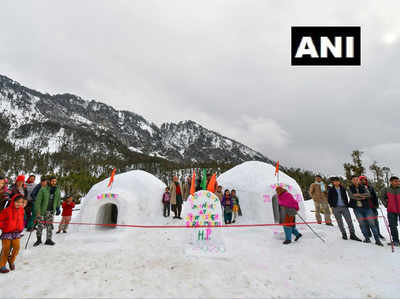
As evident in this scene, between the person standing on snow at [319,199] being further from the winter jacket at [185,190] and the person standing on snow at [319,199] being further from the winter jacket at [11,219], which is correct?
the winter jacket at [11,219]

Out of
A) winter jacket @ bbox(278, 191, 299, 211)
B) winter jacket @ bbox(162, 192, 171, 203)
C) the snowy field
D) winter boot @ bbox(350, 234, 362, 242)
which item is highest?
winter jacket @ bbox(278, 191, 299, 211)

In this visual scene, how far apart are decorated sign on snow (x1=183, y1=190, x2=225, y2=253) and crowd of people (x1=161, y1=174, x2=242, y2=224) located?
2250 millimetres

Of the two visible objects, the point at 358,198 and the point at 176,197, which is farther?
the point at 176,197

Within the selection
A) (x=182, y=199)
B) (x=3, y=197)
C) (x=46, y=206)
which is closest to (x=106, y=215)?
(x=182, y=199)

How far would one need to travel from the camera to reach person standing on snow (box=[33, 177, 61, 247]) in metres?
5.61

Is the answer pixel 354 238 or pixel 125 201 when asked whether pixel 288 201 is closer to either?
pixel 354 238

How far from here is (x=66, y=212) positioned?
7.55m

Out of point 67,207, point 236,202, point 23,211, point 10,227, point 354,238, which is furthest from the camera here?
point 236,202

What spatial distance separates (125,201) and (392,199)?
27.7 feet

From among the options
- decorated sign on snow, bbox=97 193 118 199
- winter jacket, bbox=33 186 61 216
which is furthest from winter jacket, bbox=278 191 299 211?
winter jacket, bbox=33 186 61 216

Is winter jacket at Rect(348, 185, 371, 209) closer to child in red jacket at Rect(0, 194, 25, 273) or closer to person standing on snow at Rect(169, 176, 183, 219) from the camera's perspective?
person standing on snow at Rect(169, 176, 183, 219)

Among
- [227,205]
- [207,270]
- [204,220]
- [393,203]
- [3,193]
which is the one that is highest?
[393,203]

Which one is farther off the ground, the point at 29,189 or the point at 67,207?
the point at 29,189

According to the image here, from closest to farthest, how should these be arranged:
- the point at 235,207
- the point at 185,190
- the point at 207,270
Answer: the point at 207,270 < the point at 235,207 < the point at 185,190
